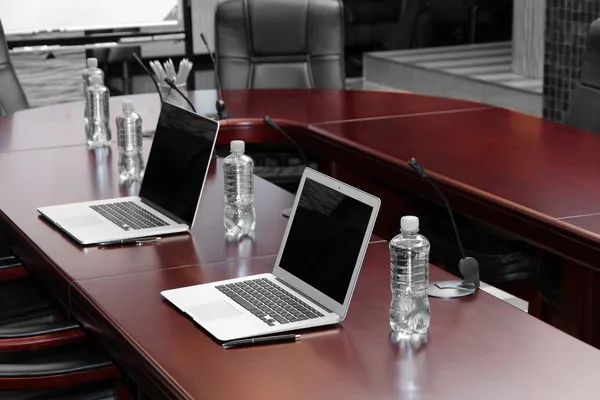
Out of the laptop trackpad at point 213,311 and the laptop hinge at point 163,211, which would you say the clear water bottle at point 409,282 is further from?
the laptop hinge at point 163,211

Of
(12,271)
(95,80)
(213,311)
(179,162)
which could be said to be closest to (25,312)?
(12,271)

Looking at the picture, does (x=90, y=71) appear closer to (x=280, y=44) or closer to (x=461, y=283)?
(x=280, y=44)

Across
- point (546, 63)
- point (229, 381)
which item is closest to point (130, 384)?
point (229, 381)

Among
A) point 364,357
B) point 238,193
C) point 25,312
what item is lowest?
point 25,312

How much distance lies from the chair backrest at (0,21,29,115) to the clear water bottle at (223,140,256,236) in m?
2.21

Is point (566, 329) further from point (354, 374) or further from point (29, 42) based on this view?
point (29, 42)

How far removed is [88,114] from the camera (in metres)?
3.51

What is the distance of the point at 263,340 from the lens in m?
1.71

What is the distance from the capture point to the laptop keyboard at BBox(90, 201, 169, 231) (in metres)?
2.39

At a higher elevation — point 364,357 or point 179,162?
point 179,162

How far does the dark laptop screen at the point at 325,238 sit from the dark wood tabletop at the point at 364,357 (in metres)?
0.09

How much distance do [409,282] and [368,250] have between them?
0.44 meters

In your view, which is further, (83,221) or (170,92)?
(170,92)

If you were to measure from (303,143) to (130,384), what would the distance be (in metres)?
1.66
